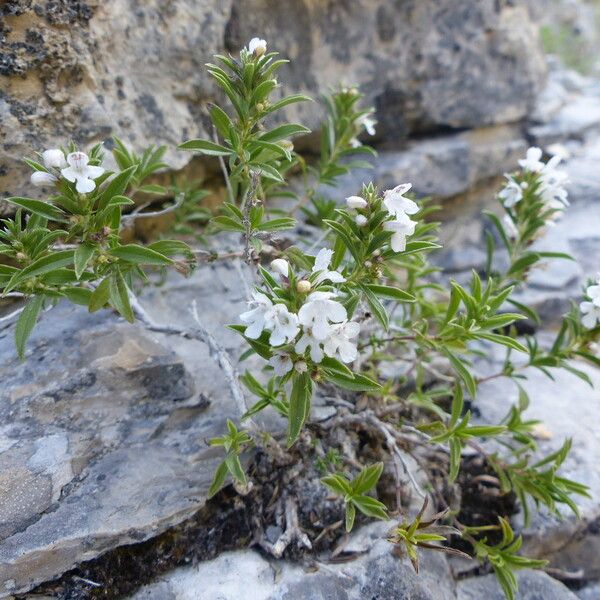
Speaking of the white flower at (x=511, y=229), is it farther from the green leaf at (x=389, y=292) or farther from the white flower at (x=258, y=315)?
the white flower at (x=258, y=315)

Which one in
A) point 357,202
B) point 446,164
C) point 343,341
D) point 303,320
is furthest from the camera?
point 446,164

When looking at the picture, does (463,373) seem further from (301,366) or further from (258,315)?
(258,315)

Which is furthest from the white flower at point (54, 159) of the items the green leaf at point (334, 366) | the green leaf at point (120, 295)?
the green leaf at point (334, 366)

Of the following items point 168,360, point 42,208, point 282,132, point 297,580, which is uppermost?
point 282,132

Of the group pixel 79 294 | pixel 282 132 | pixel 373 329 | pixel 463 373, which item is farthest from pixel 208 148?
pixel 463 373

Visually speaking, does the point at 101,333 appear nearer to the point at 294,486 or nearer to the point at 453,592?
the point at 294,486

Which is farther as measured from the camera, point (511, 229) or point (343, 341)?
point (511, 229)

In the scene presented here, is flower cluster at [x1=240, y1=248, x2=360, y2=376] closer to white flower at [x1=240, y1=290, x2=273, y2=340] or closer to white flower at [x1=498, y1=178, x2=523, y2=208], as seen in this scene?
white flower at [x1=240, y1=290, x2=273, y2=340]
